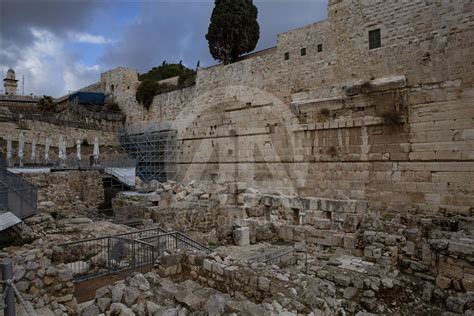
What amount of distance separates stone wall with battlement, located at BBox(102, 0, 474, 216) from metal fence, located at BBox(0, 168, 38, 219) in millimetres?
7877

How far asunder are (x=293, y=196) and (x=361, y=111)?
3.70m

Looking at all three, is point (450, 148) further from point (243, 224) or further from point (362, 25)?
point (243, 224)

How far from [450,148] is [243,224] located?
616 cm

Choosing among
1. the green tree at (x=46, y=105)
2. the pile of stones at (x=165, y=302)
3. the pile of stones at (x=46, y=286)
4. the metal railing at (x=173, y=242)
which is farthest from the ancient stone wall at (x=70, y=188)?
the green tree at (x=46, y=105)

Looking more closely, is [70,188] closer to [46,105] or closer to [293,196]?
[293,196]

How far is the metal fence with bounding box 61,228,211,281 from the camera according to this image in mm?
5949

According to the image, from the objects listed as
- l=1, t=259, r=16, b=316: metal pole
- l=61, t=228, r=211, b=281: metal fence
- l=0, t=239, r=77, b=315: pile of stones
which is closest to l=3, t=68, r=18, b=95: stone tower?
l=61, t=228, r=211, b=281: metal fence

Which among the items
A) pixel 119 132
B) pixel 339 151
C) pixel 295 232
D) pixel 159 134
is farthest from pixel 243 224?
pixel 119 132

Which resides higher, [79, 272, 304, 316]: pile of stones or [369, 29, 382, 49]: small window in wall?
[369, 29, 382, 49]: small window in wall

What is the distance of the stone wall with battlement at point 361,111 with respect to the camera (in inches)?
365

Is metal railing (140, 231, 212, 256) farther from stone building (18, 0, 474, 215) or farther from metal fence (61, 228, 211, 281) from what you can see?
stone building (18, 0, 474, 215)

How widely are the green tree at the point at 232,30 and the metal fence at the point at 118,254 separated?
14.3m

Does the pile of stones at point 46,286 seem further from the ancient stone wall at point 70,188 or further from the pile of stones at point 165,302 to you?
the ancient stone wall at point 70,188

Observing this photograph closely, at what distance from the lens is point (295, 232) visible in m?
8.86
